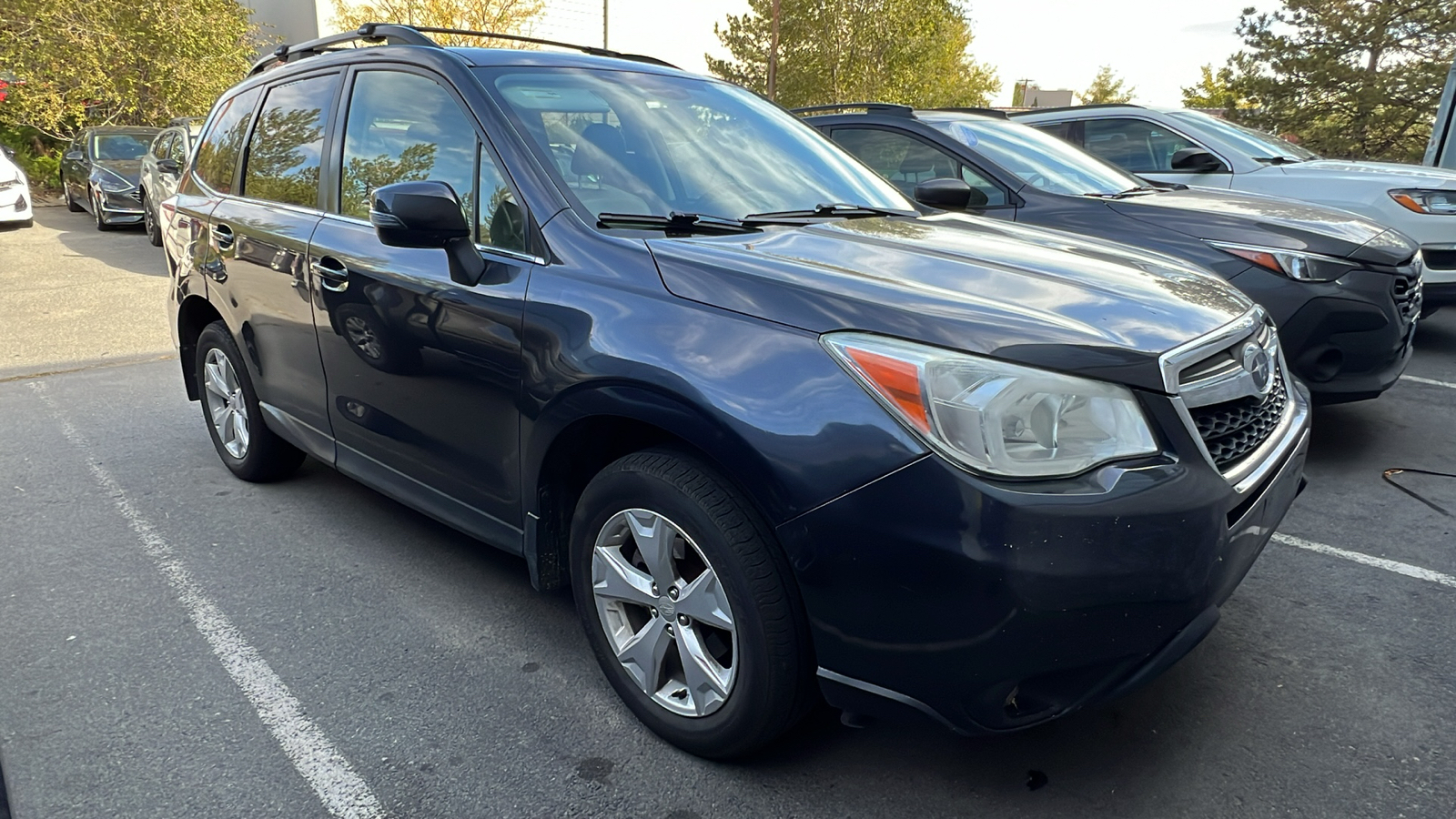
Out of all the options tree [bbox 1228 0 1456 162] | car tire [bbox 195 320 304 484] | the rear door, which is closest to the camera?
the rear door

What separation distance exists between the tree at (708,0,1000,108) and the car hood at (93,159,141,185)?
50.7 feet

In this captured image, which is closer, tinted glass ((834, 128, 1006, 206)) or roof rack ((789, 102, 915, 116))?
tinted glass ((834, 128, 1006, 206))

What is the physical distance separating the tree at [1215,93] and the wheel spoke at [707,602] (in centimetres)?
2118

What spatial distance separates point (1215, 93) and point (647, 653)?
35.0 m

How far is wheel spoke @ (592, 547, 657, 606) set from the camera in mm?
2441

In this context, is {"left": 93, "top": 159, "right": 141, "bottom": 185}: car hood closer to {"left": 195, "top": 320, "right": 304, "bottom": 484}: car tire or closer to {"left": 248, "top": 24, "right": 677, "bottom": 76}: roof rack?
{"left": 195, "top": 320, "right": 304, "bottom": 484}: car tire

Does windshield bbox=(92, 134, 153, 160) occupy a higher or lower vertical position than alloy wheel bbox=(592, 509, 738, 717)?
higher

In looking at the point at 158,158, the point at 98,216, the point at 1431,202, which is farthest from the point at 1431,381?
the point at 98,216

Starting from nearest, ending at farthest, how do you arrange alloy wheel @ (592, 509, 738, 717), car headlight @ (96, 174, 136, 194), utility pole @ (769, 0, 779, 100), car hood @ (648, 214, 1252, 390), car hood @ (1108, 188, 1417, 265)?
1. car hood @ (648, 214, 1252, 390)
2. alloy wheel @ (592, 509, 738, 717)
3. car hood @ (1108, 188, 1417, 265)
4. car headlight @ (96, 174, 136, 194)
5. utility pole @ (769, 0, 779, 100)

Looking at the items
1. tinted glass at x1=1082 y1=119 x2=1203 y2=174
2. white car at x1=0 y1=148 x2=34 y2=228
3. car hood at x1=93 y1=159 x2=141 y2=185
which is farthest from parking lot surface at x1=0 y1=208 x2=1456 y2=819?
white car at x1=0 y1=148 x2=34 y2=228

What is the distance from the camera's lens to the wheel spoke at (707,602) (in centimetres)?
224

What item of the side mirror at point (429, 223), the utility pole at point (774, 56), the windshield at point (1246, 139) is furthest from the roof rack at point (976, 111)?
the utility pole at point (774, 56)

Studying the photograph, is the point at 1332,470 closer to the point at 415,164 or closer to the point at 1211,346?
the point at 1211,346

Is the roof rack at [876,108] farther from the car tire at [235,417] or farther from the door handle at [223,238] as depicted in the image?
the car tire at [235,417]
